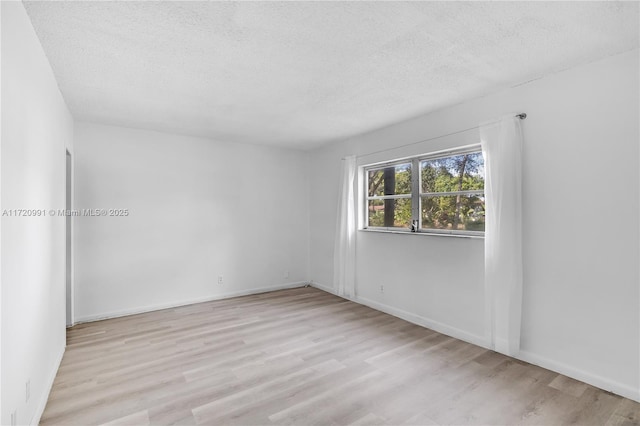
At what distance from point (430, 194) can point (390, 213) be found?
0.74 meters

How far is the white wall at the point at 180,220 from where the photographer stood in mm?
4082

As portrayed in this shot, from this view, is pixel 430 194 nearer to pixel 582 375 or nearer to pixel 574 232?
pixel 574 232

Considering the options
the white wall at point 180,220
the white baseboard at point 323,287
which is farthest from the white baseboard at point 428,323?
the white wall at point 180,220

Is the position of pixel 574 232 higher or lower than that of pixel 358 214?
lower

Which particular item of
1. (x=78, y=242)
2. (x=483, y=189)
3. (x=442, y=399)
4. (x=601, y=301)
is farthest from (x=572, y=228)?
(x=78, y=242)

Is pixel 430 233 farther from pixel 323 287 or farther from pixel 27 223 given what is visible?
pixel 27 223

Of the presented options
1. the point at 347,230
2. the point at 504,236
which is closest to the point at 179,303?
the point at 347,230

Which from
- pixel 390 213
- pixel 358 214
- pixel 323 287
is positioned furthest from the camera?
pixel 323 287

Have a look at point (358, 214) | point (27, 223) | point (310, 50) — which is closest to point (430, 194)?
point (358, 214)

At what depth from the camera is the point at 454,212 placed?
362cm

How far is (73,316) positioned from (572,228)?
5441mm

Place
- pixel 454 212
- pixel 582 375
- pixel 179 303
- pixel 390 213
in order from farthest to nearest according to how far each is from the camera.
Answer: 1. pixel 179 303
2. pixel 390 213
3. pixel 454 212
4. pixel 582 375

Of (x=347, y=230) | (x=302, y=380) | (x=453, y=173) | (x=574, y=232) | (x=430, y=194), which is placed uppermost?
(x=453, y=173)

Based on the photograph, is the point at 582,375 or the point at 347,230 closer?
the point at 582,375
